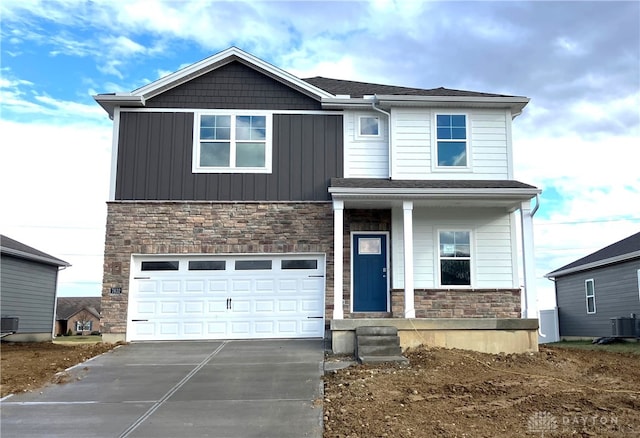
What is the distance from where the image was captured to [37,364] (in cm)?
1023

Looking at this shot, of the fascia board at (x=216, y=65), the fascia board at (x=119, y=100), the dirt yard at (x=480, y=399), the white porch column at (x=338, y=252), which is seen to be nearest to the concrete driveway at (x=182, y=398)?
the dirt yard at (x=480, y=399)

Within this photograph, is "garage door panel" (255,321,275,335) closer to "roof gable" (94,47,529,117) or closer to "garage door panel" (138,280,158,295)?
"garage door panel" (138,280,158,295)

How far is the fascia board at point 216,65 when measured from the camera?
13188 millimetres

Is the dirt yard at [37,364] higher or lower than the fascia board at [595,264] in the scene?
lower

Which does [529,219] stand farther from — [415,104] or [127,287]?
[127,287]

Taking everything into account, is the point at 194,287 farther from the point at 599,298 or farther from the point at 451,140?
the point at 599,298

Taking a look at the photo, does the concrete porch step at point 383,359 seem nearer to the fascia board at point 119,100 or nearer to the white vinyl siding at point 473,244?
the white vinyl siding at point 473,244

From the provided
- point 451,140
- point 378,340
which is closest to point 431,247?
point 451,140

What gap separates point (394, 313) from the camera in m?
12.6

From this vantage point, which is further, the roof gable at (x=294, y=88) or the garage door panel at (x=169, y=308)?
the roof gable at (x=294, y=88)

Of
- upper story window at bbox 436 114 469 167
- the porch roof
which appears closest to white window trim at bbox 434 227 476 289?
the porch roof

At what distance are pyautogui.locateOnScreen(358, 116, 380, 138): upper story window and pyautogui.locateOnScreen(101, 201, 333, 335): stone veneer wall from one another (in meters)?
2.09

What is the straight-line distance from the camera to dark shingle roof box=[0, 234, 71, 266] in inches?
648

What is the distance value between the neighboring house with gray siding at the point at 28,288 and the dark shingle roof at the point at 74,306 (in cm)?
2508
